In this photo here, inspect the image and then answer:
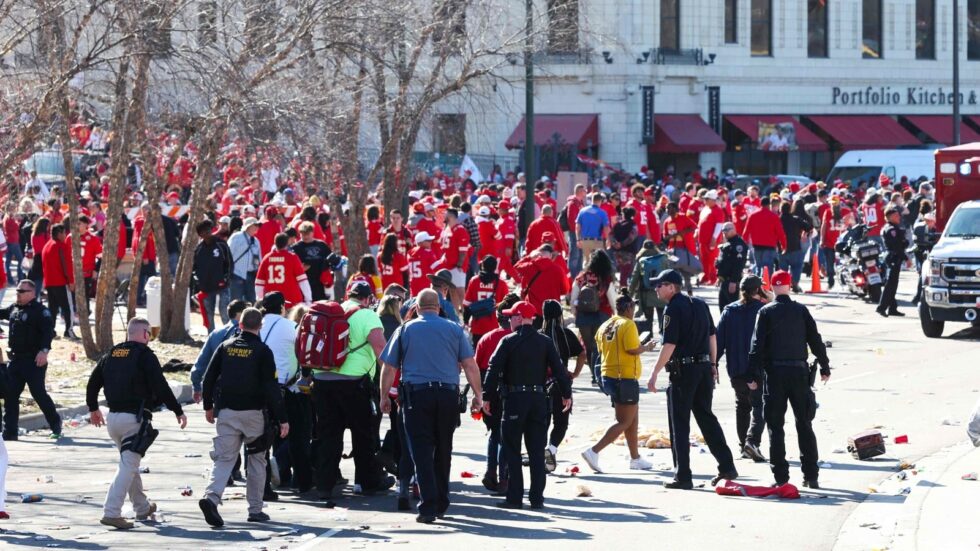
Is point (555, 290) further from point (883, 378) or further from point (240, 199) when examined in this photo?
point (240, 199)

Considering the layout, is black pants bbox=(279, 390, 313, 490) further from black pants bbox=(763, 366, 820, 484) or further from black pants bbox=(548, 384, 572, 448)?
black pants bbox=(763, 366, 820, 484)

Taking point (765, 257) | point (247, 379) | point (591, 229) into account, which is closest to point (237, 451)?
point (247, 379)

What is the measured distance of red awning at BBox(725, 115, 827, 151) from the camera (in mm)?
56781

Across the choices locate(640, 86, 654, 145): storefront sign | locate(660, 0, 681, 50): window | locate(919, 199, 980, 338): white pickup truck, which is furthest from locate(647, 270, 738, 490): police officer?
locate(660, 0, 681, 50): window

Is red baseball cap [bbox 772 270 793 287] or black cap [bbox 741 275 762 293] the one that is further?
black cap [bbox 741 275 762 293]

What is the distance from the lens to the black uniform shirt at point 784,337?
39.8 ft

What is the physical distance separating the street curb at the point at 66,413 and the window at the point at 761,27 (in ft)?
138

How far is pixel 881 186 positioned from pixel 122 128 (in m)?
25.4

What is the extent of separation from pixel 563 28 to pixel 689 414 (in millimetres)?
14977

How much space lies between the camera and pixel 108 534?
10.9m

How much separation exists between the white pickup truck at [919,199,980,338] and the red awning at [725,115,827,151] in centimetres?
3339

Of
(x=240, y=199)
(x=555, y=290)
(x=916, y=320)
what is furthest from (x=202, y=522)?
(x=240, y=199)

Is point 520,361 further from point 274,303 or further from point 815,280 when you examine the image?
point 815,280

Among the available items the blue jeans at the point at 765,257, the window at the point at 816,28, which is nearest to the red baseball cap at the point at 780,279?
the blue jeans at the point at 765,257
